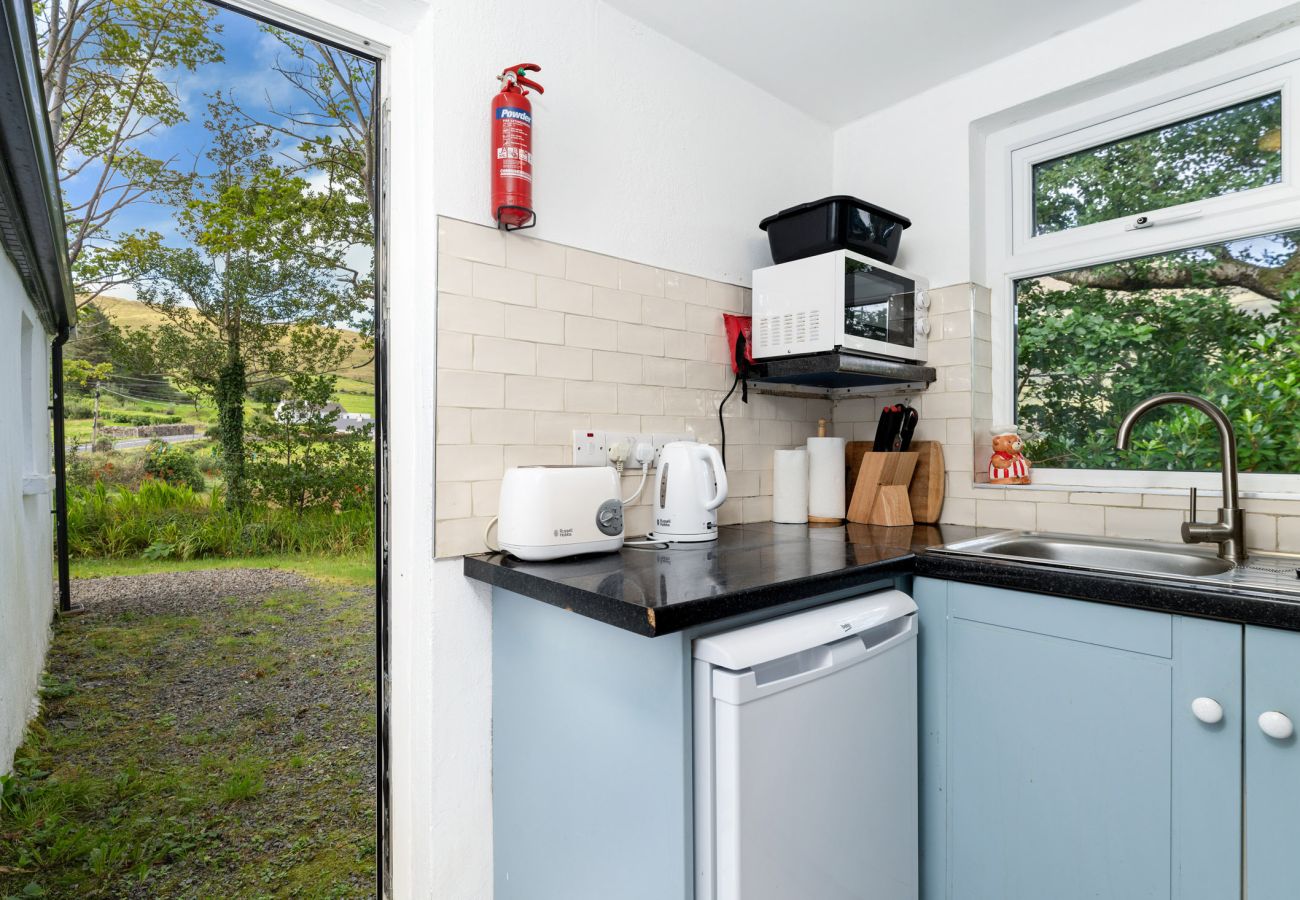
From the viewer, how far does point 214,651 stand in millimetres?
1330

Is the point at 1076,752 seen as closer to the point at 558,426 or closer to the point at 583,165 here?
the point at 558,426

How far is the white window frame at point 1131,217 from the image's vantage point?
1.71 metres

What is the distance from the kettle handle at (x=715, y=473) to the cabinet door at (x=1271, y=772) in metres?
1.02

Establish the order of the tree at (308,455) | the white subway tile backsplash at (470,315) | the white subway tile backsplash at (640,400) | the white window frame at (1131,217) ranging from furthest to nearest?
the white subway tile backsplash at (640,400)
the white window frame at (1131,217)
the white subway tile backsplash at (470,315)
the tree at (308,455)

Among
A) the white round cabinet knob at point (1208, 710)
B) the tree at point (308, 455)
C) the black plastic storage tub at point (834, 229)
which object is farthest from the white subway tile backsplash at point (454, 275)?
the white round cabinet knob at point (1208, 710)

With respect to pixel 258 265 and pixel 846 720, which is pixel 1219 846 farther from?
pixel 258 265

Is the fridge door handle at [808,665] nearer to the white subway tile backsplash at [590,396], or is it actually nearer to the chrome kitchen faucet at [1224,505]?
the chrome kitchen faucet at [1224,505]

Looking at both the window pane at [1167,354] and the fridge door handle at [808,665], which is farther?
the window pane at [1167,354]

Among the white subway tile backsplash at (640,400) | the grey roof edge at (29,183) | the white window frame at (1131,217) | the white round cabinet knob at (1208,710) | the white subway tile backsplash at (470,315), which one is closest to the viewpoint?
the grey roof edge at (29,183)

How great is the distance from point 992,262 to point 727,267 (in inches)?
35.7

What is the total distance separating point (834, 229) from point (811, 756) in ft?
4.76

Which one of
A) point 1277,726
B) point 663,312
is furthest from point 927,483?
point 1277,726

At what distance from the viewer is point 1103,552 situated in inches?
70.4

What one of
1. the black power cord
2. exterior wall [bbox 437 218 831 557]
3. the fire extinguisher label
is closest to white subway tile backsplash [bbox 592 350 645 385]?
exterior wall [bbox 437 218 831 557]
